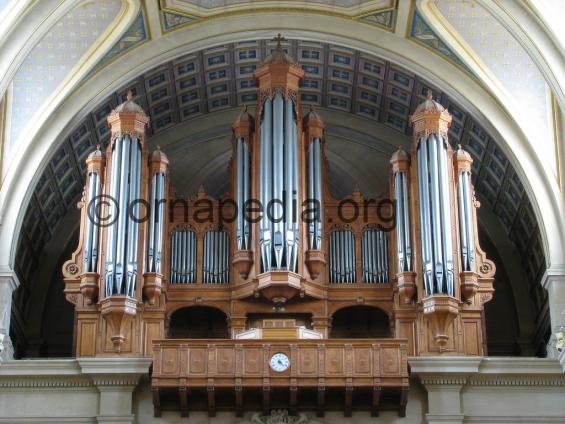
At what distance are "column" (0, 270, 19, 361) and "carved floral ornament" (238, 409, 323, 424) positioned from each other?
4948 mm

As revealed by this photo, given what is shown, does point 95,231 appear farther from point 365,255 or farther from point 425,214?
point 425,214

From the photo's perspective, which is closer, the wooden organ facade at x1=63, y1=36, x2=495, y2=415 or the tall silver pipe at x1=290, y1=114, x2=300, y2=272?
the wooden organ facade at x1=63, y1=36, x2=495, y2=415

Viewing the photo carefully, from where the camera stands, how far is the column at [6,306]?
2905cm

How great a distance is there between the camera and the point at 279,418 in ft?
93.1

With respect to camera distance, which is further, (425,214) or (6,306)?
(425,214)

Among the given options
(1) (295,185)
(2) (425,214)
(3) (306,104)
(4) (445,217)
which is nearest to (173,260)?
(1) (295,185)

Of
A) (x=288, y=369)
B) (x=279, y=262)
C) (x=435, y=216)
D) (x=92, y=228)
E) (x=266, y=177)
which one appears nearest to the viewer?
(x=288, y=369)

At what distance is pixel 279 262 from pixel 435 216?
10.9 feet

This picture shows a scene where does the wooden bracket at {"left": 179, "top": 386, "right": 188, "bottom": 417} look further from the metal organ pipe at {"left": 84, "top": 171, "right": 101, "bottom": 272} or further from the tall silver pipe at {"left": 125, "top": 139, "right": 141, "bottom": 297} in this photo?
the metal organ pipe at {"left": 84, "top": 171, "right": 101, "bottom": 272}

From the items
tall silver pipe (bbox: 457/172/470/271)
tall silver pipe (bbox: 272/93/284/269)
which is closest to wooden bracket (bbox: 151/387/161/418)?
tall silver pipe (bbox: 272/93/284/269)

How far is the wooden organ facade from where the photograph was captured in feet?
92.7

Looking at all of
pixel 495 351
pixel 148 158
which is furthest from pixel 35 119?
pixel 495 351

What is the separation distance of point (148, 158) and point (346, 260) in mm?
4715

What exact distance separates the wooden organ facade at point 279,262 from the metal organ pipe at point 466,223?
0.04 m
